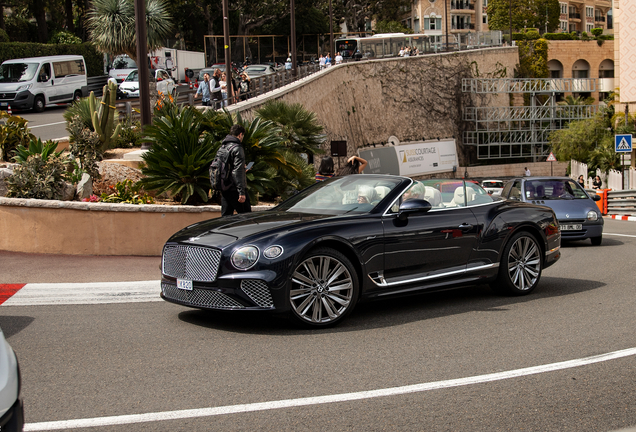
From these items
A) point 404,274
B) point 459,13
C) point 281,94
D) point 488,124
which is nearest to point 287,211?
point 404,274

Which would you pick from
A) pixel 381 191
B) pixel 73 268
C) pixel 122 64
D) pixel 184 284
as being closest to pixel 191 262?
pixel 184 284

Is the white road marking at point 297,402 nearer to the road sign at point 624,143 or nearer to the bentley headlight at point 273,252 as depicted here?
the bentley headlight at point 273,252

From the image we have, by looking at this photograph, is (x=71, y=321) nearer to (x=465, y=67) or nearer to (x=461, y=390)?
(x=461, y=390)

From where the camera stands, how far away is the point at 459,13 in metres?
116

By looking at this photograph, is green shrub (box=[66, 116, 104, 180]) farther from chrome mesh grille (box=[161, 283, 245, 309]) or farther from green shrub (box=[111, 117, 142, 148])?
chrome mesh grille (box=[161, 283, 245, 309])

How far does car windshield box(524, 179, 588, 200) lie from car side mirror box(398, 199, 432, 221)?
9.37m

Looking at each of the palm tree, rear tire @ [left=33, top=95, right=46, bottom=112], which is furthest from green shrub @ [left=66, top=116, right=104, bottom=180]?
rear tire @ [left=33, top=95, right=46, bottom=112]

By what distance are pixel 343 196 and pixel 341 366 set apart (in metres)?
2.56

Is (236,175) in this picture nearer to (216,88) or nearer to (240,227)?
(240,227)

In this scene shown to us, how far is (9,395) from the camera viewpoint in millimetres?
2752

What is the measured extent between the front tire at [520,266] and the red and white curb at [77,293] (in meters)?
3.97

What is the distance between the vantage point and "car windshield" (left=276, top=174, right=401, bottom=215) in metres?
7.21

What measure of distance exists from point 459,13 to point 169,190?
112 meters

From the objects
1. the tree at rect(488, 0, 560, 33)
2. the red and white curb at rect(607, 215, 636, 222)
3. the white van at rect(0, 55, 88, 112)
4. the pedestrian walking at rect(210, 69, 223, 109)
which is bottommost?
the red and white curb at rect(607, 215, 636, 222)
